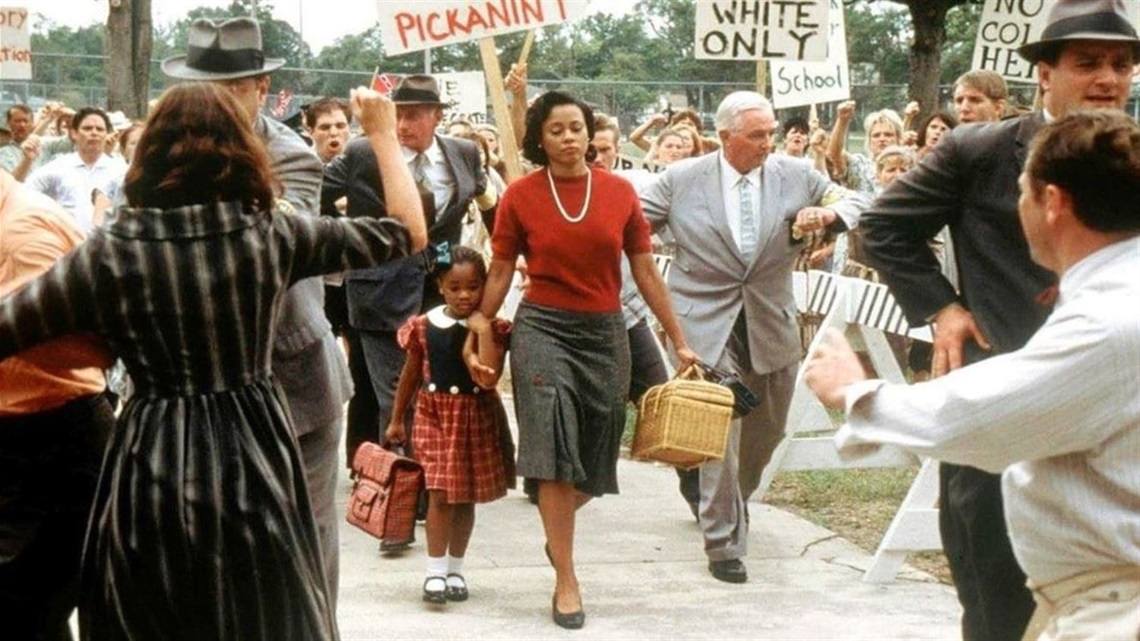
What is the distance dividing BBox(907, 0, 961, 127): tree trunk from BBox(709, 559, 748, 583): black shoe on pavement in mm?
20236

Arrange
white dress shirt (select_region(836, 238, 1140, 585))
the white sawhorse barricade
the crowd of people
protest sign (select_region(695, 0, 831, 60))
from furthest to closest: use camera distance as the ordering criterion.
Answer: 1. protest sign (select_region(695, 0, 831, 60))
2. the white sawhorse barricade
3. the crowd of people
4. white dress shirt (select_region(836, 238, 1140, 585))

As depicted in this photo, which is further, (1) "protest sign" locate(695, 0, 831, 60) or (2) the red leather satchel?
(1) "protest sign" locate(695, 0, 831, 60)

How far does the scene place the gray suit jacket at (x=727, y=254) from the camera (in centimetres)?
809

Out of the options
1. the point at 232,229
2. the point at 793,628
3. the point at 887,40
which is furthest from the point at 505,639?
the point at 887,40

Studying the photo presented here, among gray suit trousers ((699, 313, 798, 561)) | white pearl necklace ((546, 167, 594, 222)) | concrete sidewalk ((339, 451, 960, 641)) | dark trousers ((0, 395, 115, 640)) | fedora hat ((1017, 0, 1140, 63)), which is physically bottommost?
concrete sidewalk ((339, 451, 960, 641))

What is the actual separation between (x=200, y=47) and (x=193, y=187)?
1467 mm

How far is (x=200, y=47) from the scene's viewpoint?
5.66 meters

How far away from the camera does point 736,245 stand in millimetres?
8078

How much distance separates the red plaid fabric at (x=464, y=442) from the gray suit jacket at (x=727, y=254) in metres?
0.94

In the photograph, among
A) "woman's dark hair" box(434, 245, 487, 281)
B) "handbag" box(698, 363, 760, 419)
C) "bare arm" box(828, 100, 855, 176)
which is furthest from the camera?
"bare arm" box(828, 100, 855, 176)

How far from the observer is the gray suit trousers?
7.95 metres

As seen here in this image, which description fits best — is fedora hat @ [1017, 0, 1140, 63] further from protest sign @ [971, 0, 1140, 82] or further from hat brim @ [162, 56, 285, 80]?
protest sign @ [971, 0, 1140, 82]

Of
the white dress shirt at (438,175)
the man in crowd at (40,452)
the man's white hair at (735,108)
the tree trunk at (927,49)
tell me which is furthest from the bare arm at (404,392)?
the tree trunk at (927,49)

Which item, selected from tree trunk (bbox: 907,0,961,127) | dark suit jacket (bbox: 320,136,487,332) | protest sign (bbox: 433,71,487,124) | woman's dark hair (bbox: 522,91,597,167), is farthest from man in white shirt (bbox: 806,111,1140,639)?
tree trunk (bbox: 907,0,961,127)
